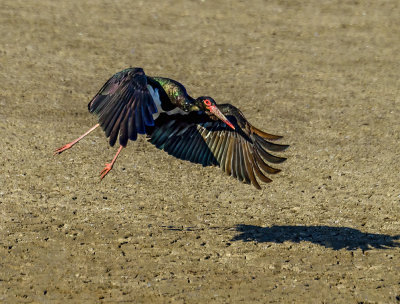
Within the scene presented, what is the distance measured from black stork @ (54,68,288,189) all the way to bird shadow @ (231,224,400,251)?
3.03 feet

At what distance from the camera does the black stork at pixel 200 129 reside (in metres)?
7.73

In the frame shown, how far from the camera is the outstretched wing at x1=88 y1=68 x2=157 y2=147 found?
6.95 meters

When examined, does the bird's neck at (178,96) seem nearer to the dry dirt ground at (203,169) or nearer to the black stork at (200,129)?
the black stork at (200,129)

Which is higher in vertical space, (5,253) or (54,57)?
(54,57)

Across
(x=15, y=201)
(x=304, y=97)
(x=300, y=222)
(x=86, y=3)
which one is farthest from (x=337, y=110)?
(x=86, y=3)

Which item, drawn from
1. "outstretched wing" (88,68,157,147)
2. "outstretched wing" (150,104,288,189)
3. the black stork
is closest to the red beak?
the black stork

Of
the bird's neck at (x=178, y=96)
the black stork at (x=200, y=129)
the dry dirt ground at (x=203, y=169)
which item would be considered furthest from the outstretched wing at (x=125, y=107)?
the dry dirt ground at (x=203, y=169)

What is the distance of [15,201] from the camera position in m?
8.97

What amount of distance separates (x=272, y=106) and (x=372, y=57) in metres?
3.25

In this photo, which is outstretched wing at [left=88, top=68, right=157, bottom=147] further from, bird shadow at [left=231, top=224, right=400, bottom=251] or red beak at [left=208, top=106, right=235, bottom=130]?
bird shadow at [left=231, top=224, right=400, bottom=251]

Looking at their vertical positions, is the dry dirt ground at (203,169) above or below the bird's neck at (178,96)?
below

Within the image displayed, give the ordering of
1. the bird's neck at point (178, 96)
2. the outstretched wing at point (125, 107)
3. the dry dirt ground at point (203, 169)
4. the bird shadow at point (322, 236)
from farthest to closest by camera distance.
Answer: the bird shadow at point (322, 236) → the bird's neck at point (178, 96) → the dry dirt ground at point (203, 169) → the outstretched wing at point (125, 107)

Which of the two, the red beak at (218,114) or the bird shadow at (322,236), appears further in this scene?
the bird shadow at (322,236)

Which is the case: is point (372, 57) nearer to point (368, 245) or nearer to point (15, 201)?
point (368, 245)
